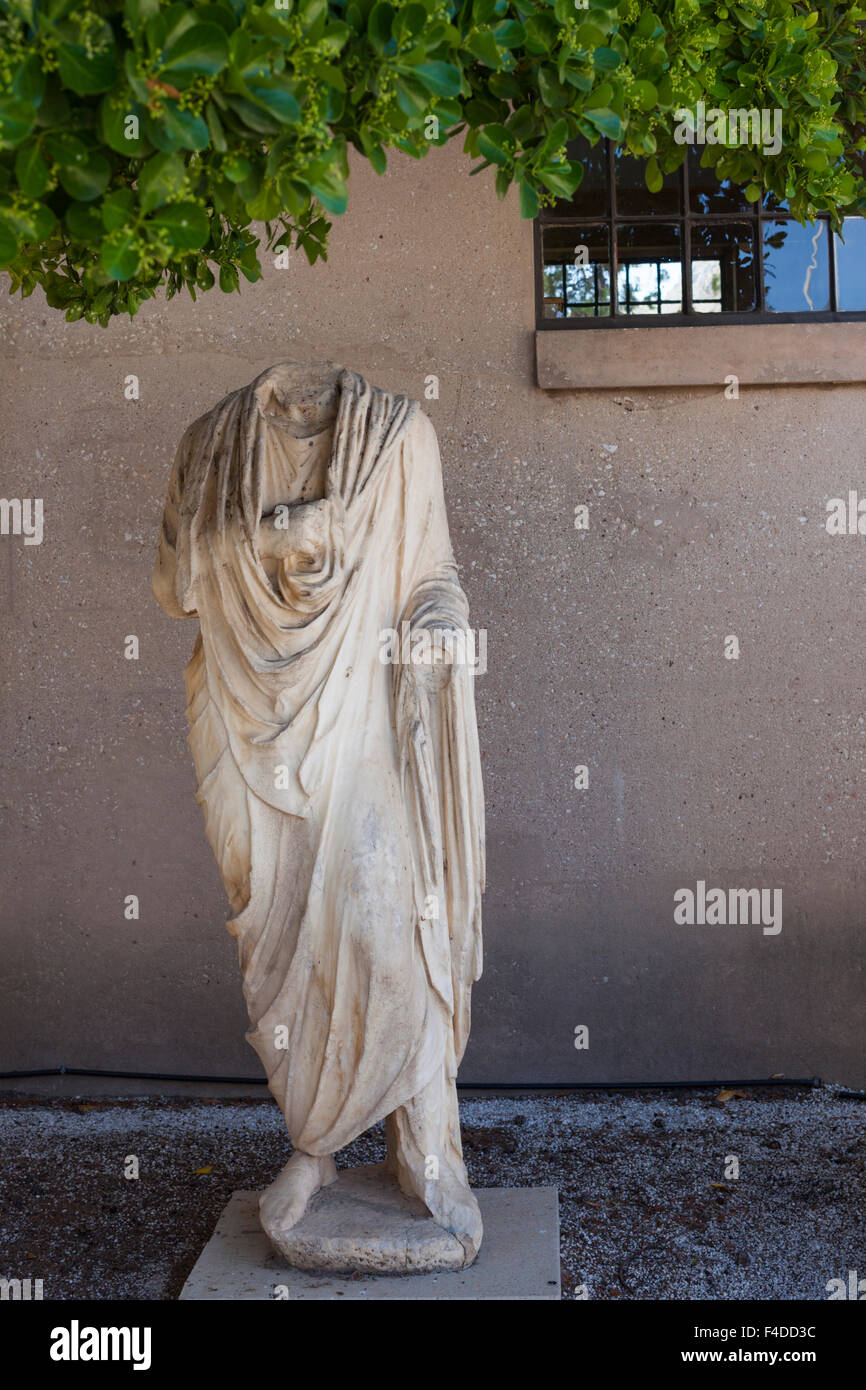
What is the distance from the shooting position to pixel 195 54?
77.4 inches

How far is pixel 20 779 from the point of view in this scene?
536cm

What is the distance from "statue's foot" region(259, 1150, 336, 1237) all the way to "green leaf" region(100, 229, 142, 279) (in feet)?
7.45

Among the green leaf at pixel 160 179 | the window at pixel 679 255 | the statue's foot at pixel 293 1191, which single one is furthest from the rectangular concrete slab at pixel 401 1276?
the window at pixel 679 255

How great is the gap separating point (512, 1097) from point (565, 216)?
349 cm

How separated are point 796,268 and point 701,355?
0.63m

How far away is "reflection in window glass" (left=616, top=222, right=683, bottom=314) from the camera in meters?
5.40

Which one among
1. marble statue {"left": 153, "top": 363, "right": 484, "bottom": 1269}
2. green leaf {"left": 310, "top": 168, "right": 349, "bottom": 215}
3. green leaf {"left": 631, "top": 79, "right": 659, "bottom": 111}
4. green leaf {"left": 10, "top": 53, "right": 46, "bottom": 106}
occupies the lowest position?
marble statue {"left": 153, "top": 363, "right": 484, "bottom": 1269}

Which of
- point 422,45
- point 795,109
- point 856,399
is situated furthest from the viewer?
point 856,399

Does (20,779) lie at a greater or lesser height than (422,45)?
lesser

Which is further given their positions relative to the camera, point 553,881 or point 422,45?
point 553,881

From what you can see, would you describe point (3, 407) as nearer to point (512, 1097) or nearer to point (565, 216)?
point (565, 216)

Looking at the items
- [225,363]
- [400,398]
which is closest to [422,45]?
[400,398]
